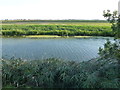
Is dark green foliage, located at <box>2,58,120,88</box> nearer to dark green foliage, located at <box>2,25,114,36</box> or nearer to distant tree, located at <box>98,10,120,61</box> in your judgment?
distant tree, located at <box>98,10,120,61</box>

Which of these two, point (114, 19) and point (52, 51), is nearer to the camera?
point (114, 19)

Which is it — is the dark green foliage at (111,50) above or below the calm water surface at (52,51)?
above

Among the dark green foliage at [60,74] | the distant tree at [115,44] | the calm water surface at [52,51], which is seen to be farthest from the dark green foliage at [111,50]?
the calm water surface at [52,51]

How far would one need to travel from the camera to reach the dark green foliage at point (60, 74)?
12.1 ft

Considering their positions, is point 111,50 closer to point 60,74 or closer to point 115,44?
point 115,44

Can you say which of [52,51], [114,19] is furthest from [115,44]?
[52,51]

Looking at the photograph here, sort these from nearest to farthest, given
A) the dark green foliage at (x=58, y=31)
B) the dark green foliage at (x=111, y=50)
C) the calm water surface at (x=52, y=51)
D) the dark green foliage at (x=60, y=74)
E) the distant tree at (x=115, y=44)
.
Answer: the dark green foliage at (x=60, y=74)
the distant tree at (x=115, y=44)
the dark green foliage at (x=111, y=50)
the calm water surface at (x=52, y=51)
the dark green foliage at (x=58, y=31)

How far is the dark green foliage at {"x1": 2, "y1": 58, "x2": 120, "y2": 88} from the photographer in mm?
3678

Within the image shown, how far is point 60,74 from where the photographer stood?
4.23 metres

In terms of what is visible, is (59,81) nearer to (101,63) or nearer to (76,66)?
(76,66)

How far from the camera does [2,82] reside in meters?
4.45

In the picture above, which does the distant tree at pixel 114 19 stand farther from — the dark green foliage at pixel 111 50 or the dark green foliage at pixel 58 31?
the dark green foliage at pixel 58 31

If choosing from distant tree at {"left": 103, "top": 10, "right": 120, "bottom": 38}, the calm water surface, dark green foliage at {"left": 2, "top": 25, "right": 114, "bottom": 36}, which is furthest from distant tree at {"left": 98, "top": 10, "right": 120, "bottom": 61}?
dark green foliage at {"left": 2, "top": 25, "right": 114, "bottom": 36}

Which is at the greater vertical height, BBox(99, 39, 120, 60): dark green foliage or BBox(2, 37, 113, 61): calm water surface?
BBox(99, 39, 120, 60): dark green foliage
